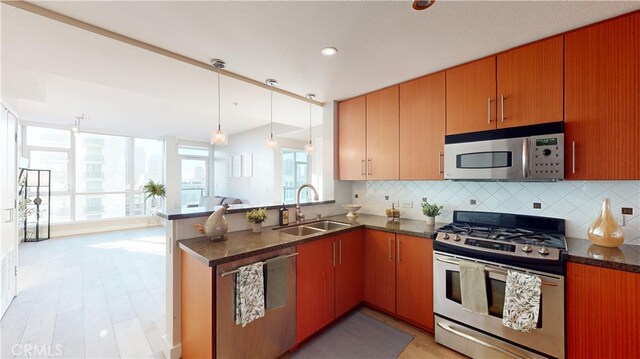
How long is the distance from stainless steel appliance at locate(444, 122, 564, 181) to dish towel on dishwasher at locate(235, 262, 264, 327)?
1.86 meters

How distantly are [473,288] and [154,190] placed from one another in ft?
24.8

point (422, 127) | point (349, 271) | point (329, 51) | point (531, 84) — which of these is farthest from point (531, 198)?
point (329, 51)

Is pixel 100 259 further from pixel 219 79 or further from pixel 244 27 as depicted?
pixel 244 27

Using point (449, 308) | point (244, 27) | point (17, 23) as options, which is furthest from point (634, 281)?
point (17, 23)

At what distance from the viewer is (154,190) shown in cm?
681

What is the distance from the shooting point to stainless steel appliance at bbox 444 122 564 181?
1.82 metres

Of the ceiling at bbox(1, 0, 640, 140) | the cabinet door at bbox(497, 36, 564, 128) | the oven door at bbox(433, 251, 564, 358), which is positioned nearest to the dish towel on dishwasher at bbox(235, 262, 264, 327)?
the oven door at bbox(433, 251, 564, 358)

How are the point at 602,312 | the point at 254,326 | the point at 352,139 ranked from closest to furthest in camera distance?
1. the point at 602,312
2. the point at 254,326
3. the point at 352,139

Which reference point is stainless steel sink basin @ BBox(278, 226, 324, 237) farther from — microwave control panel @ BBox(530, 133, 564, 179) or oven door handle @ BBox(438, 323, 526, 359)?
microwave control panel @ BBox(530, 133, 564, 179)

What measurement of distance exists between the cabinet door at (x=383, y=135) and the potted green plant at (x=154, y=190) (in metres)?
6.33

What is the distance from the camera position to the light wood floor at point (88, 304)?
209cm

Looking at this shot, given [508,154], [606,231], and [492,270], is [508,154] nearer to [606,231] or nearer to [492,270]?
[606,231]

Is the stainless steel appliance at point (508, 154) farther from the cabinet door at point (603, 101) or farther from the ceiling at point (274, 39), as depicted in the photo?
the ceiling at point (274, 39)

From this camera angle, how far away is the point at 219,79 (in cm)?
254
